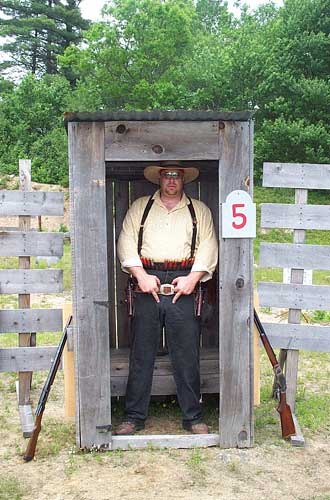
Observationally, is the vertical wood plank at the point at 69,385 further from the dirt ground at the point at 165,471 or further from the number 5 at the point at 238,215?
the number 5 at the point at 238,215

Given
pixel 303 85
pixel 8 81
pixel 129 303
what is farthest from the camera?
pixel 8 81

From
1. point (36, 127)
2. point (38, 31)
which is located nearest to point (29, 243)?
point (36, 127)

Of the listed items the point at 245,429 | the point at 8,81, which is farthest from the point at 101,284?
the point at 8,81

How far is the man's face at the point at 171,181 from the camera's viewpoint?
173 inches

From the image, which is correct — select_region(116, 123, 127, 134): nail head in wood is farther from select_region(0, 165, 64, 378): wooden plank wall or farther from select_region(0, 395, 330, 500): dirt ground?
select_region(0, 395, 330, 500): dirt ground

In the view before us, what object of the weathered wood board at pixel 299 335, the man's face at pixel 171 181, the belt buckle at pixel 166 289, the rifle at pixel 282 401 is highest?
the man's face at pixel 171 181

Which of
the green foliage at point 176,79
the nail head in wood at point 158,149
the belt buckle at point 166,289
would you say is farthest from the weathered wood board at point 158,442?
the green foliage at point 176,79

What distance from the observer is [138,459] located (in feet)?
13.2

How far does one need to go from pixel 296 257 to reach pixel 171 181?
1146 mm

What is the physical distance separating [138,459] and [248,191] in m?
1.84

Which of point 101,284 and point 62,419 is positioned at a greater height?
point 101,284

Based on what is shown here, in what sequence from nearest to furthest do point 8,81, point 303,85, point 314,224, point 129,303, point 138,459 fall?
1. point 138,459
2. point 129,303
3. point 314,224
4. point 303,85
5. point 8,81

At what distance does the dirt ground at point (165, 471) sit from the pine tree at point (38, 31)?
2697 centimetres

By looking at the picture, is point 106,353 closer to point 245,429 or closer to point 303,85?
point 245,429
